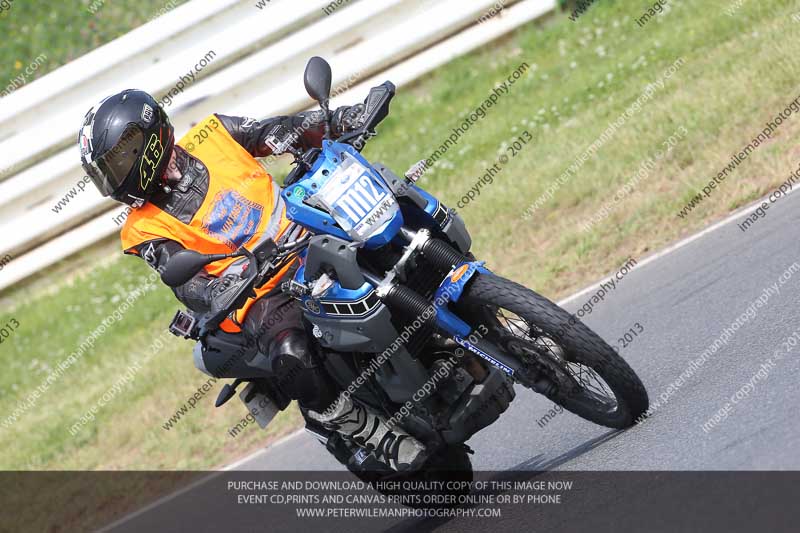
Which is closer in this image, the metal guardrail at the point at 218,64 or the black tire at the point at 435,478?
the black tire at the point at 435,478

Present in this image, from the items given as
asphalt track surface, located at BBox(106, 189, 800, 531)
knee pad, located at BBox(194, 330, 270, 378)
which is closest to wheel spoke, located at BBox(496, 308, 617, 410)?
asphalt track surface, located at BBox(106, 189, 800, 531)

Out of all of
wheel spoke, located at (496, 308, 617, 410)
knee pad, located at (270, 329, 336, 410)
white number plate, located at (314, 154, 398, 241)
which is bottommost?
knee pad, located at (270, 329, 336, 410)

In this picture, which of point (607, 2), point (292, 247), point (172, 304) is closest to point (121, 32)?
point (172, 304)

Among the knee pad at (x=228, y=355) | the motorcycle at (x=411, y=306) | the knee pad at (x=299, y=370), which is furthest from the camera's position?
the knee pad at (x=228, y=355)

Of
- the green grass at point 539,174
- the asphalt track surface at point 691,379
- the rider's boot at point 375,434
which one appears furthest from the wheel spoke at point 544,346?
the green grass at point 539,174

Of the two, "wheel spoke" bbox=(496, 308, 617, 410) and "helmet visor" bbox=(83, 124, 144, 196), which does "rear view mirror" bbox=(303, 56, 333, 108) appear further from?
"wheel spoke" bbox=(496, 308, 617, 410)

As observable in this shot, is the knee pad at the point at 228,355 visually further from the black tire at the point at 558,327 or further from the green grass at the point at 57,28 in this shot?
the green grass at the point at 57,28

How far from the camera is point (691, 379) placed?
548 cm

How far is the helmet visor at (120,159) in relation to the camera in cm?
546

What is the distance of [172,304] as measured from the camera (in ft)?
38.8

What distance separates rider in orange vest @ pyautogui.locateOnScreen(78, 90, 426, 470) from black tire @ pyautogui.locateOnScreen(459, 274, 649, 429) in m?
0.94

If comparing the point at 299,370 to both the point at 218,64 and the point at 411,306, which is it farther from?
the point at 218,64

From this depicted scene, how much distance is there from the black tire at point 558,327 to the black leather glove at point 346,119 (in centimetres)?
113

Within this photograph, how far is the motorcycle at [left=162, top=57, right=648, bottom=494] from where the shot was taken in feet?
16.0
